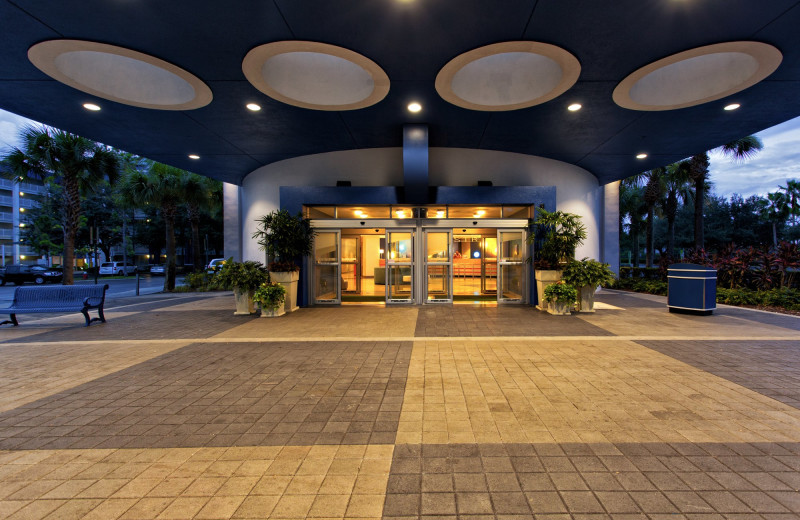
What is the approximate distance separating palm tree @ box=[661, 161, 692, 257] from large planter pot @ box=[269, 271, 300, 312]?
63.5ft

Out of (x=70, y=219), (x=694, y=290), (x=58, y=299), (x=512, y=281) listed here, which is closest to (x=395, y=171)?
(x=512, y=281)

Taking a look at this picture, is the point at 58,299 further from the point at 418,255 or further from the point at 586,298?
the point at 586,298

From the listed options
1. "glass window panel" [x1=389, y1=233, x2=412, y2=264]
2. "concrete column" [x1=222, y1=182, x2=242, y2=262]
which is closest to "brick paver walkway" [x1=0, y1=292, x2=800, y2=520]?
"glass window panel" [x1=389, y1=233, x2=412, y2=264]

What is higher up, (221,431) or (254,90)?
(254,90)

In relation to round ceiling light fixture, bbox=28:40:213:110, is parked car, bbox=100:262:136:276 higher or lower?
lower

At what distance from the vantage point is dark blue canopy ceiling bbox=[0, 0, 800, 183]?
16.0ft

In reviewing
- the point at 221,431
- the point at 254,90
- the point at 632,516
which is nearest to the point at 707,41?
the point at 632,516

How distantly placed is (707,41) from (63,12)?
418 inches

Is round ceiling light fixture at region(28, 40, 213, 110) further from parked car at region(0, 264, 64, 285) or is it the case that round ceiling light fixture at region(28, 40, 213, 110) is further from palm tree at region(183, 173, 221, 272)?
parked car at region(0, 264, 64, 285)

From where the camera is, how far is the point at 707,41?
565 centimetres

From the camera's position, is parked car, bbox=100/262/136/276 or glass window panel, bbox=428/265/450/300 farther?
parked car, bbox=100/262/136/276

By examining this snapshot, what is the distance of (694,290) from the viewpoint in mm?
8656

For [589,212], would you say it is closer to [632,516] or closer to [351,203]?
[351,203]

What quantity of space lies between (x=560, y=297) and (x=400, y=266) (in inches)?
198
